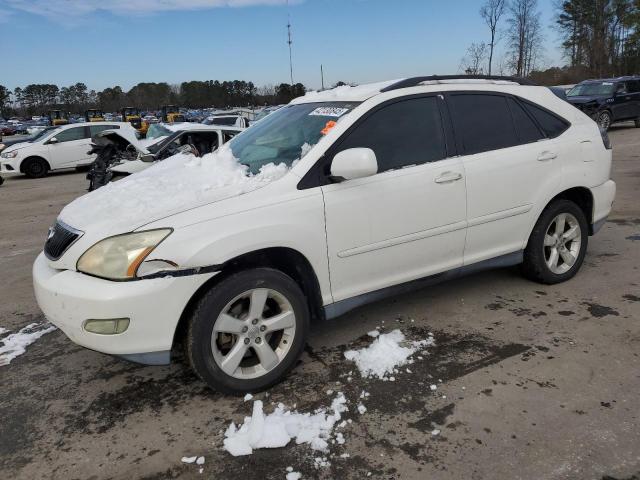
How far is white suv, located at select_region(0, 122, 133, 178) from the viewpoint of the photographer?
15.3 m

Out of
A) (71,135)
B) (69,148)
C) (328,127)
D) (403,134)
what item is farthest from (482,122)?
(71,135)

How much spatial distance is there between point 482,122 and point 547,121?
73 centimetres

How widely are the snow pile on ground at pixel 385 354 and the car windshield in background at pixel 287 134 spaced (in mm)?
1350

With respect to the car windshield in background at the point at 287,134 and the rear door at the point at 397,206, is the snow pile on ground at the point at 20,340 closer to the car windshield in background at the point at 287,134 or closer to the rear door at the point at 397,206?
the car windshield in background at the point at 287,134

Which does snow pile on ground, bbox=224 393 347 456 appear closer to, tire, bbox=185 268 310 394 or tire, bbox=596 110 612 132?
tire, bbox=185 268 310 394

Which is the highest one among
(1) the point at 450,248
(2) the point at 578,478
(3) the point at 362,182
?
(3) the point at 362,182

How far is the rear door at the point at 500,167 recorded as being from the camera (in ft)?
12.1

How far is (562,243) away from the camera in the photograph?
14.4 feet

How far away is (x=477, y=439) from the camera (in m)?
2.53

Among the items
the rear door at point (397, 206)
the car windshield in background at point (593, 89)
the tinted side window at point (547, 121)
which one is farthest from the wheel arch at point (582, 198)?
the car windshield in background at point (593, 89)

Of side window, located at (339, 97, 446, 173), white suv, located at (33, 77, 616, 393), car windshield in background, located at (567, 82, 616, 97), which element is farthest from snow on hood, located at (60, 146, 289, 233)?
car windshield in background, located at (567, 82, 616, 97)

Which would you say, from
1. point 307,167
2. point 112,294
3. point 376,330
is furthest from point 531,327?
point 112,294

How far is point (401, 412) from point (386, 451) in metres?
0.32

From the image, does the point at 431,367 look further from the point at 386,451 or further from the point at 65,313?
the point at 65,313
